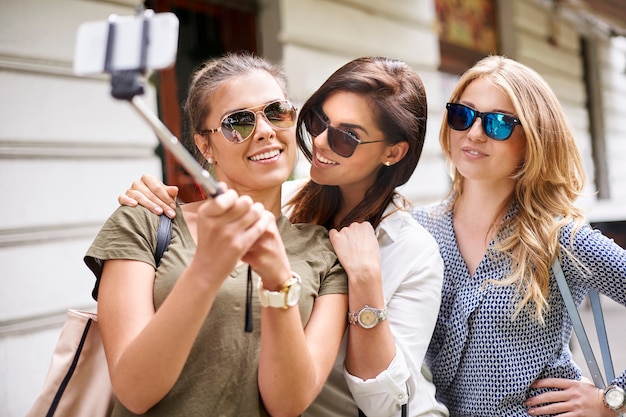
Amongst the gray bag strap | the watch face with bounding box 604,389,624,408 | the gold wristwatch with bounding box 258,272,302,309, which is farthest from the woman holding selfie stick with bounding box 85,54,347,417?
the watch face with bounding box 604,389,624,408

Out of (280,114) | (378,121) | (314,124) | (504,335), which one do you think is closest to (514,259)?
(504,335)

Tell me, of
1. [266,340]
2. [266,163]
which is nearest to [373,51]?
[266,163]

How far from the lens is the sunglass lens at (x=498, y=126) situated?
7.79 feet

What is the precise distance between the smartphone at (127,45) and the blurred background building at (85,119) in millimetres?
2359

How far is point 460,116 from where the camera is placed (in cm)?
246

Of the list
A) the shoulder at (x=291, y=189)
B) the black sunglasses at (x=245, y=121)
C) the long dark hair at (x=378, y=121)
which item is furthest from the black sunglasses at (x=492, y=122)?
the black sunglasses at (x=245, y=121)

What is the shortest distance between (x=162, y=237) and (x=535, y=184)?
1.34m

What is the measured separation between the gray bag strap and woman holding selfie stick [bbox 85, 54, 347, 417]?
0.78m

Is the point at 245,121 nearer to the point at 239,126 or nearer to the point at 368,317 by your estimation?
the point at 239,126

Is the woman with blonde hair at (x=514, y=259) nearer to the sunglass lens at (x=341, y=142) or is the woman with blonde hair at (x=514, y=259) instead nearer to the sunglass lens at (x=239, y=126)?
the sunglass lens at (x=341, y=142)

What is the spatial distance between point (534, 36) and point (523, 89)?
341 inches

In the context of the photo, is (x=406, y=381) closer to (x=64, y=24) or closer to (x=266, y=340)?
(x=266, y=340)

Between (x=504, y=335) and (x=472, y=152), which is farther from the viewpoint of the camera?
(x=472, y=152)

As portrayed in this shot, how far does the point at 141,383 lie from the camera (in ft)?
5.11
